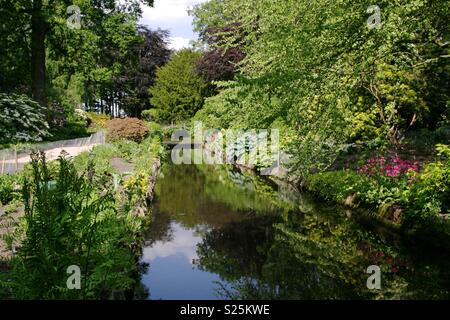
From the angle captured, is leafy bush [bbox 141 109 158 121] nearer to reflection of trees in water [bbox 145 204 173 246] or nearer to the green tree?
the green tree

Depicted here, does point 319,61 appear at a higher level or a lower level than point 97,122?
lower

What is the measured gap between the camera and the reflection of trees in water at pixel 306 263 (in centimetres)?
715

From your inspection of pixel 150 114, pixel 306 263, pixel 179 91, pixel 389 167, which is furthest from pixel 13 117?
pixel 150 114

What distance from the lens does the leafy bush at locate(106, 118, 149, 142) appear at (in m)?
26.7

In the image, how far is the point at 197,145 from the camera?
133 ft

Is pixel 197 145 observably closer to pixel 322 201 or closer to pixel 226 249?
pixel 322 201

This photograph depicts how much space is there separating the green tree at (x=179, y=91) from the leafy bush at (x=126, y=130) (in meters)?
20.9

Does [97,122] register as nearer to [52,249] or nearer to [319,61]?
[319,61]

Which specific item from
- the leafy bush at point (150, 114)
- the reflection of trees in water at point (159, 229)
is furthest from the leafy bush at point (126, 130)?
the leafy bush at point (150, 114)

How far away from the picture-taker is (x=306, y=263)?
853 cm

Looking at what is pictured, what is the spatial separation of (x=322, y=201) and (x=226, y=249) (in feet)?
16.2

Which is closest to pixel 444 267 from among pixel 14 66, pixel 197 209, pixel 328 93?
pixel 328 93

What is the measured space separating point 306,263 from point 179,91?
4283 cm

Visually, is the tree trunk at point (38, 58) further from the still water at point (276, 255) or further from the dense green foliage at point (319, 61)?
the dense green foliage at point (319, 61)
